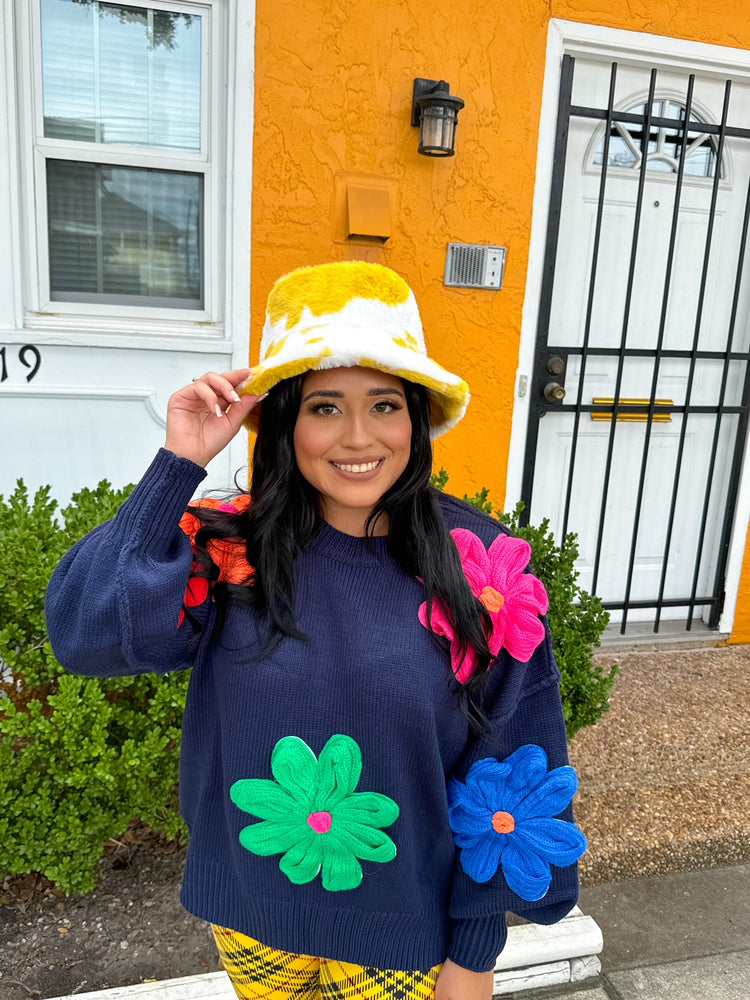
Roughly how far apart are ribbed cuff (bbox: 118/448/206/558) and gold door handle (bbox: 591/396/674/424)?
10.7 ft

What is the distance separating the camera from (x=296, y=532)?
138 centimetres

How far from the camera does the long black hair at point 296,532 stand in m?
1.31

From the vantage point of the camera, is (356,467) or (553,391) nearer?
(356,467)

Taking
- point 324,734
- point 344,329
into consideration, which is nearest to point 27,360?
point 344,329

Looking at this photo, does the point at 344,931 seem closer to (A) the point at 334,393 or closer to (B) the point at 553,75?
(A) the point at 334,393

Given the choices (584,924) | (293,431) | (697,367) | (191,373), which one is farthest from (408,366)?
(697,367)

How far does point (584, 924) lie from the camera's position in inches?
88.9

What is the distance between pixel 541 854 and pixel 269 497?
2.59 ft

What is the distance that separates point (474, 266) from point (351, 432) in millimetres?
2593

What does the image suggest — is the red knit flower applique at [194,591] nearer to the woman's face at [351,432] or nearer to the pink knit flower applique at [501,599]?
the woman's face at [351,432]

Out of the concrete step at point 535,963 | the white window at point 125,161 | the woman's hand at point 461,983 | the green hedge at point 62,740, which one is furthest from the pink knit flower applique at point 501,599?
the white window at point 125,161

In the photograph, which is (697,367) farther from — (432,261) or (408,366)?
(408,366)

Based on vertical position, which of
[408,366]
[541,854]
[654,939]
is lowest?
[654,939]

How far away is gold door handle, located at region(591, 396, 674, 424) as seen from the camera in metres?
4.12
